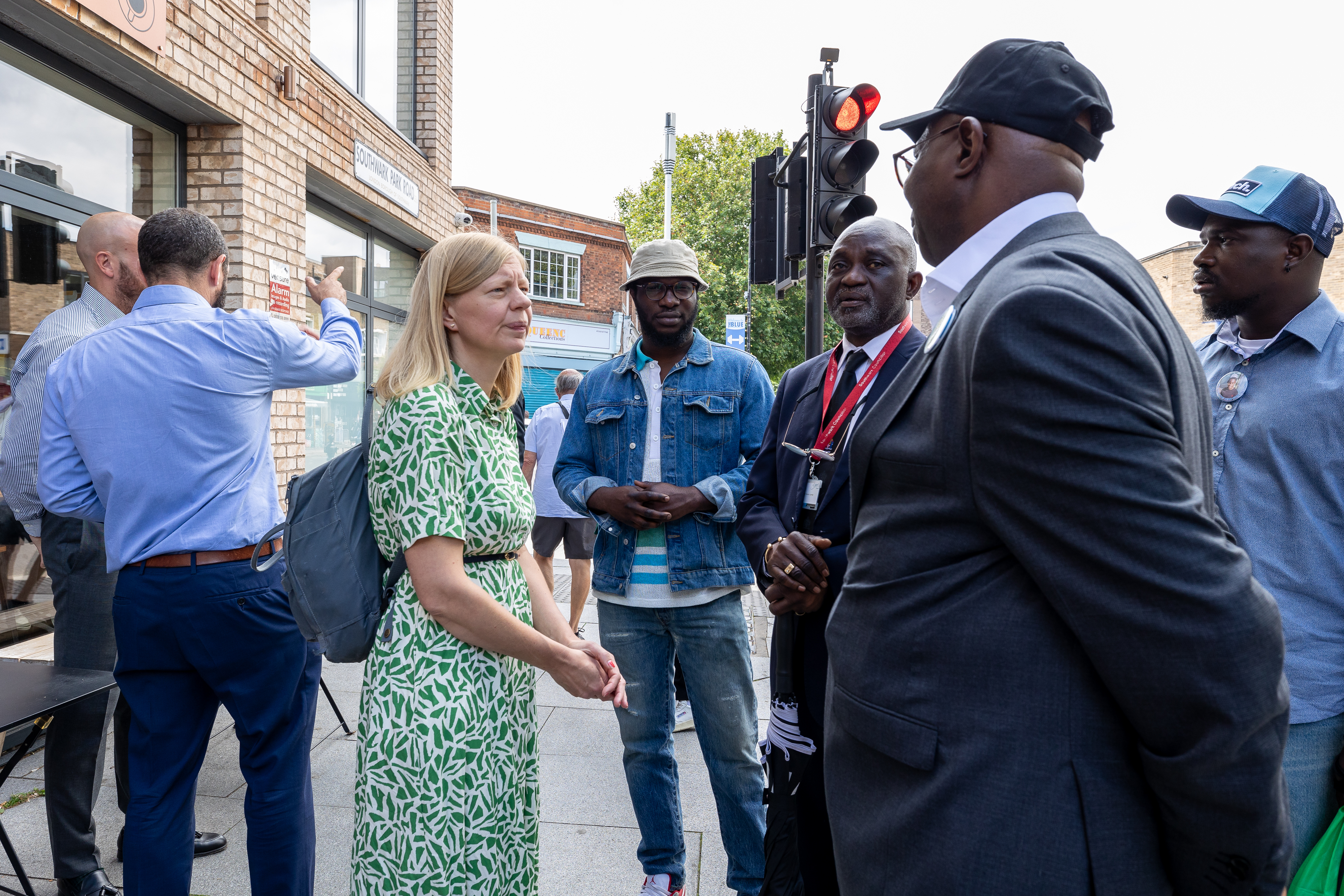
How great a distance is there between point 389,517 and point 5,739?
3.41 m

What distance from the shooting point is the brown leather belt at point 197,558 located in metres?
2.48

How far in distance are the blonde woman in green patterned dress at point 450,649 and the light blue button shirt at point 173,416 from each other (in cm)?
82

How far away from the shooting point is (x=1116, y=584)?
3.27 feet

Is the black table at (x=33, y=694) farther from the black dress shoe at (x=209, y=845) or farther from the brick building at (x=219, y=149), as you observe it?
the brick building at (x=219, y=149)

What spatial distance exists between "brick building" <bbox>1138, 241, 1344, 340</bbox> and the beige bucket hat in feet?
112

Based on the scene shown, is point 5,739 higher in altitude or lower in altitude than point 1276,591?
lower

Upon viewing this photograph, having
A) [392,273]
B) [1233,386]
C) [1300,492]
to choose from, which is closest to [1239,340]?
[1233,386]

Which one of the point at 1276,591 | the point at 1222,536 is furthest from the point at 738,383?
the point at 1222,536

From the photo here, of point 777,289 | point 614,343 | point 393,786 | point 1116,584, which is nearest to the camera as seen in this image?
point 1116,584

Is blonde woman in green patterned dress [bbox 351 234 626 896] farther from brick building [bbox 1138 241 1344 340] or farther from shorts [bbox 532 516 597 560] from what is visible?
brick building [bbox 1138 241 1344 340]

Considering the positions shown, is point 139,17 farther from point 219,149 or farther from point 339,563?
point 339,563

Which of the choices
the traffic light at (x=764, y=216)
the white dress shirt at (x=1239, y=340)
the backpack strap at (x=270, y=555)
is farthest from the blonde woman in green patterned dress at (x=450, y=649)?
the traffic light at (x=764, y=216)

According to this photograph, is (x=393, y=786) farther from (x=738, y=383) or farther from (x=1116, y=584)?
(x=738, y=383)

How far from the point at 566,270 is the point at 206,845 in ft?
86.6
